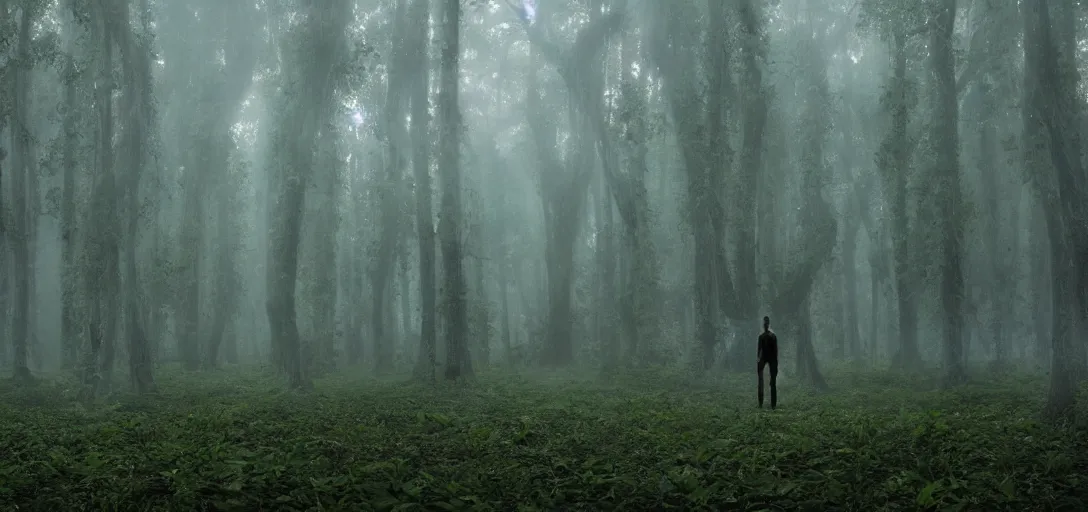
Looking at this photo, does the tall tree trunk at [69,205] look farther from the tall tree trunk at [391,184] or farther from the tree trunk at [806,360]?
the tree trunk at [806,360]

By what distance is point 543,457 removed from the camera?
986 cm

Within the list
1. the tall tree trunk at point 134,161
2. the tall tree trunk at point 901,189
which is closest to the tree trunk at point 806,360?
the tall tree trunk at point 901,189

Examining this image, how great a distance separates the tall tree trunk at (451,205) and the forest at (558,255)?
9 cm

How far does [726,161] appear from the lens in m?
23.4

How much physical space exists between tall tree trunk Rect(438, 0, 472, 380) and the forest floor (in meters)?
5.06

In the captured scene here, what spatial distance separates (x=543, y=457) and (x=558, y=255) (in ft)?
70.6

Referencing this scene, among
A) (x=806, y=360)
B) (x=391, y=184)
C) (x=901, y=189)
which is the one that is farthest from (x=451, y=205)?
(x=901, y=189)

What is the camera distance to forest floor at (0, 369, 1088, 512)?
7.71 m

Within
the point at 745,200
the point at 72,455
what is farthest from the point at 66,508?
the point at 745,200

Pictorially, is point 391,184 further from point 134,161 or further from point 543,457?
point 543,457

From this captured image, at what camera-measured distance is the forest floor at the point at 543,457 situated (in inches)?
303

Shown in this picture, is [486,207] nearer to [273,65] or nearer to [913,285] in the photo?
[273,65]

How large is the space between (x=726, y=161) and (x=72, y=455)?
18.2 metres

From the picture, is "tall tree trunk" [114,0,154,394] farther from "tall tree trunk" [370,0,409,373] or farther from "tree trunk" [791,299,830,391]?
"tree trunk" [791,299,830,391]
